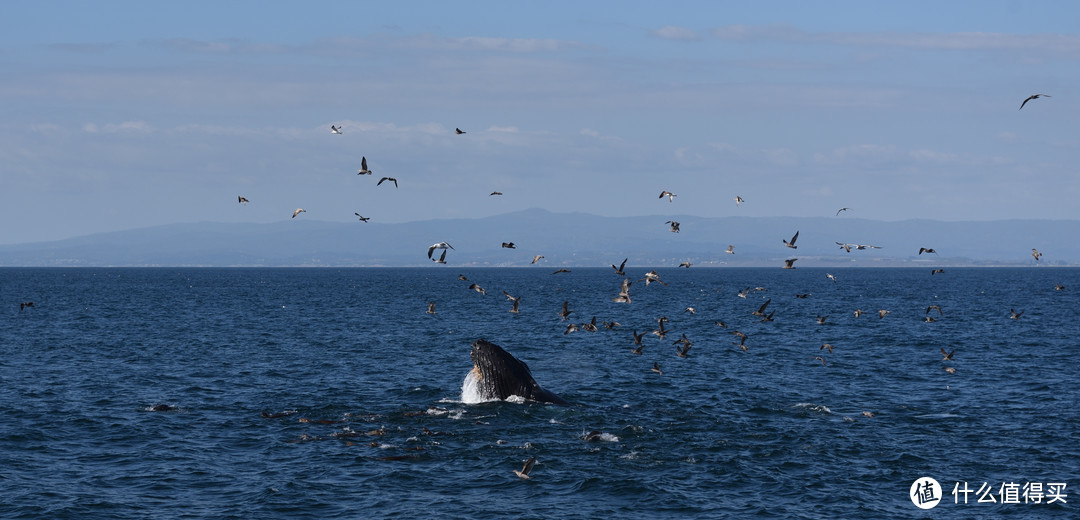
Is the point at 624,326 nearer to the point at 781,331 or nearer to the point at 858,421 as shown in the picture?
the point at 781,331

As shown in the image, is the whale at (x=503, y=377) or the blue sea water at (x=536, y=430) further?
the whale at (x=503, y=377)

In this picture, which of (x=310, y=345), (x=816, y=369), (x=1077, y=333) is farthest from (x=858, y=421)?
(x=1077, y=333)

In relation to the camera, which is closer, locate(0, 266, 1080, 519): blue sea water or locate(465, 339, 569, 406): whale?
locate(0, 266, 1080, 519): blue sea water

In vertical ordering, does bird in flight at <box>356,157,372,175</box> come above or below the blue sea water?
above

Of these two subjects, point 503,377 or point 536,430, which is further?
point 503,377

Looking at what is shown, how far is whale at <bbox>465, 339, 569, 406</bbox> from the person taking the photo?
3494 cm

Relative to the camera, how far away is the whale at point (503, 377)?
34.9 meters

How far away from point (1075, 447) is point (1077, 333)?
52135 mm

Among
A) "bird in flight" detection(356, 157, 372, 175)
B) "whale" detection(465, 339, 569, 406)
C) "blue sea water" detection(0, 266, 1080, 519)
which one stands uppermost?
"bird in flight" detection(356, 157, 372, 175)

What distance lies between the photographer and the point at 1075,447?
30.7 m

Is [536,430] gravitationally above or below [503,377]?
below

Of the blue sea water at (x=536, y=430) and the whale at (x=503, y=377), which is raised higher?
the whale at (x=503, y=377)

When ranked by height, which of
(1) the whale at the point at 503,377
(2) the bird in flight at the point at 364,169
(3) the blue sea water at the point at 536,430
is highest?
(2) the bird in flight at the point at 364,169

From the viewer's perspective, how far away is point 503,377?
3544cm
